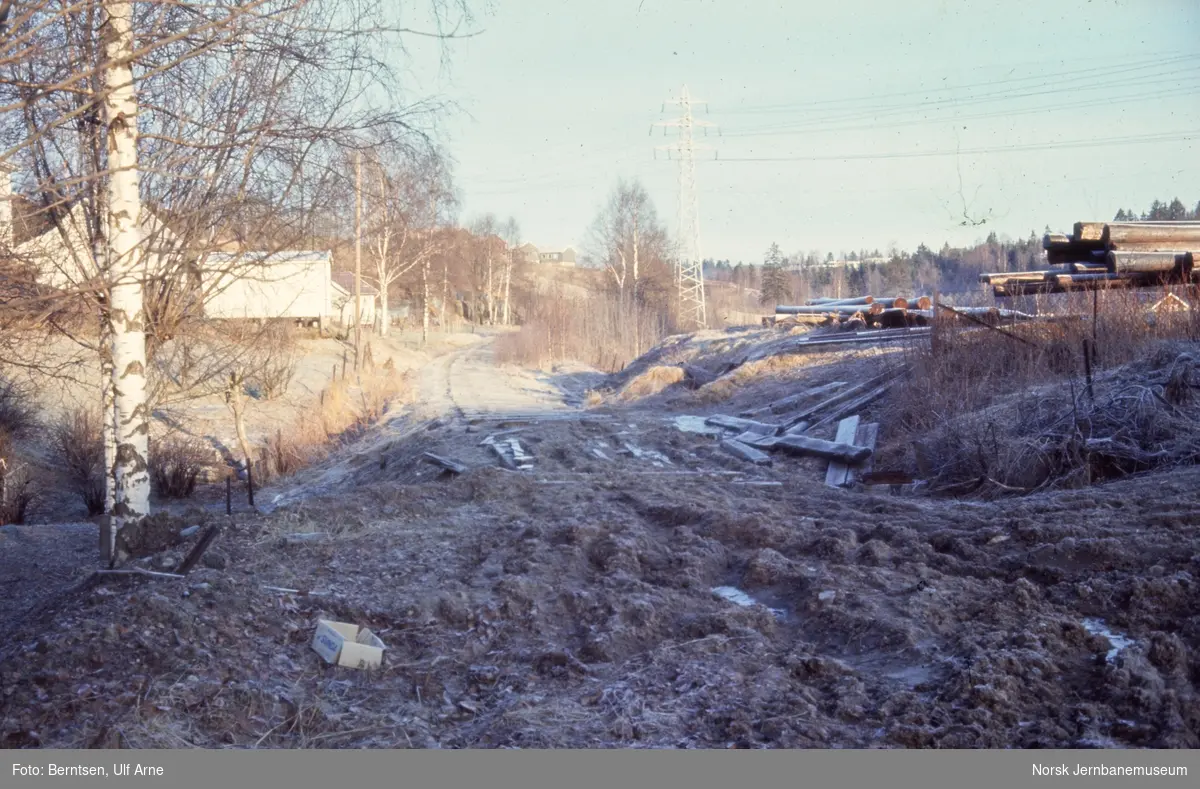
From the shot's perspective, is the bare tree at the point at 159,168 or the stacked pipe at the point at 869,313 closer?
the bare tree at the point at 159,168

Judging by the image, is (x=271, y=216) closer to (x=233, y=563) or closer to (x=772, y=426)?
(x=233, y=563)

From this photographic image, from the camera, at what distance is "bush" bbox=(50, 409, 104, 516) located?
1505 cm

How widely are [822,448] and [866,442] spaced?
0.55 metres

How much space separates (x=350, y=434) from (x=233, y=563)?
15157 millimetres

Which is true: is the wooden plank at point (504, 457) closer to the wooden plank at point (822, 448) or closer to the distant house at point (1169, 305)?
the wooden plank at point (822, 448)

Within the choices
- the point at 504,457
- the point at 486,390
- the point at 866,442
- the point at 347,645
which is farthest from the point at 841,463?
the point at 486,390

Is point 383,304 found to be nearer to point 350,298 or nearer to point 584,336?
point 350,298

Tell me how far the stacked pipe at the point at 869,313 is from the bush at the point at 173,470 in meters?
13.5

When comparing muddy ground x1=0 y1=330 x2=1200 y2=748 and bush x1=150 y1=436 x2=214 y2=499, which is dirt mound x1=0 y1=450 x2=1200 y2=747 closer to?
muddy ground x1=0 y1=330 x2=1200 y2=748

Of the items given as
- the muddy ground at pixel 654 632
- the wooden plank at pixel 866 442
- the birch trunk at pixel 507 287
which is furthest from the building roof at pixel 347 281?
the muddy ground at pixel 654 632

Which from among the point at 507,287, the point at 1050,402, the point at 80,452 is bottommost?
the point at 80,452

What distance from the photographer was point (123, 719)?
12.1 ft

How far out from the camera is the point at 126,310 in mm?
5504

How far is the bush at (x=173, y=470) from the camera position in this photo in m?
15.0
